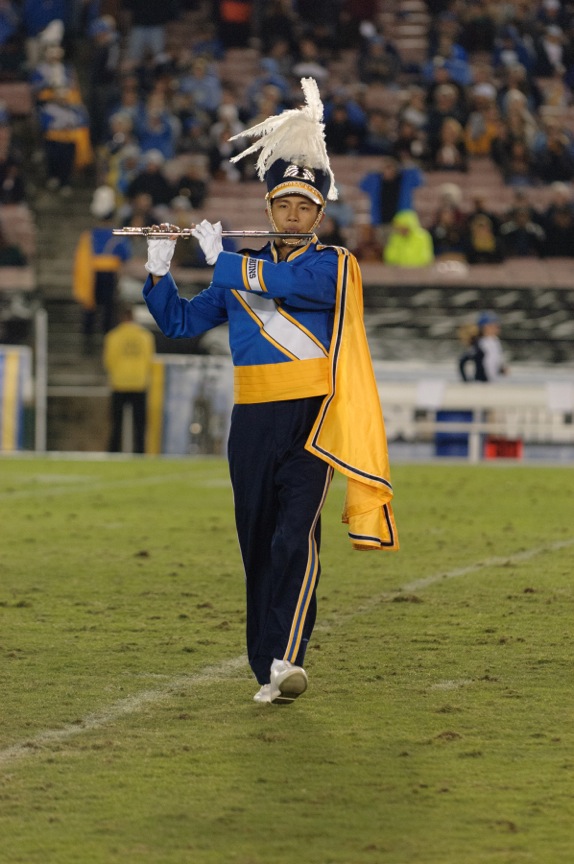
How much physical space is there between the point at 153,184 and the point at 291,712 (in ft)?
56.0

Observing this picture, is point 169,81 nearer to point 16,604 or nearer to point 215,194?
point 215,194

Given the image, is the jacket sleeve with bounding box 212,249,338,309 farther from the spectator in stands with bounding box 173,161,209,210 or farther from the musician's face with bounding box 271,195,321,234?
the spectator in stands with bounding box 173,161,209,210

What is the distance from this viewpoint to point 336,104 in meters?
23.0

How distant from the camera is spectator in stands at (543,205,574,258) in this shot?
835 inches

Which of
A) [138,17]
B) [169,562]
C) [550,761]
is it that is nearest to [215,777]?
[550,761]

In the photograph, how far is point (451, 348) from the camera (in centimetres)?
2075

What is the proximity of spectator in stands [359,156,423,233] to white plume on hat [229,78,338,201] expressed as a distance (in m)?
15.6

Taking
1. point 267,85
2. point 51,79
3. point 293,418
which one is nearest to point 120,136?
point 51,79

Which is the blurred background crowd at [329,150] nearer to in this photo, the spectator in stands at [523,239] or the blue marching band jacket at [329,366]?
the spectator in stands at [523,239]

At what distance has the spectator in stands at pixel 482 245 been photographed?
68.8ft

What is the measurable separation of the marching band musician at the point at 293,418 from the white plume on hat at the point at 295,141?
0.9 inches

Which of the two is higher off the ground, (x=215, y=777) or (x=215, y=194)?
(x=215, y=194)

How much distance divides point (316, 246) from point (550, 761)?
70.6 inches

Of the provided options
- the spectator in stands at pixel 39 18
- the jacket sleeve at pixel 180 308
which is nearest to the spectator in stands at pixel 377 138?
the spectator in stands at pixel 39 18
